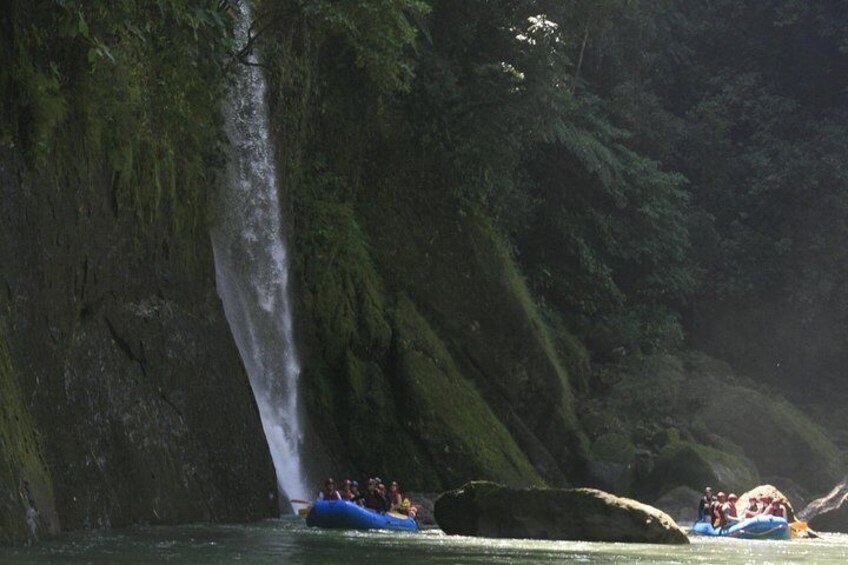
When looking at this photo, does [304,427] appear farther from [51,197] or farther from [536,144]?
[536,144]

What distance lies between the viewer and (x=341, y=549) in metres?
14.6

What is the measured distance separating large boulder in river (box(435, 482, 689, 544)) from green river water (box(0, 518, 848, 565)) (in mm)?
438

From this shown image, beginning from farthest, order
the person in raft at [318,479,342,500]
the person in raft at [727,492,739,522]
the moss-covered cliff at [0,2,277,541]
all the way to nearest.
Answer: the person in raft at [727,492,739,522] < the person in raft at [318,479,342,500] < the moss-covered cliff at [0,2,277,541]

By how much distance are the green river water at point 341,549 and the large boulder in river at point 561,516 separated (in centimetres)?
44

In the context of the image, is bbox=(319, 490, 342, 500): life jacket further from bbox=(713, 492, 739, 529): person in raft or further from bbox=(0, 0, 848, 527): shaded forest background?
bbox=(713, 492, 739, 529): person in raft

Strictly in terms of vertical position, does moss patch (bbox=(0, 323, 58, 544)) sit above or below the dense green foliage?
below

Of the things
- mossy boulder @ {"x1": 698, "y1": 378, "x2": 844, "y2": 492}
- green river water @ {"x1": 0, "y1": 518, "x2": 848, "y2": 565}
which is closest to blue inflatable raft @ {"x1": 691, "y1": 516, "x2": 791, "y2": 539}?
green river water @ {"x1": 0, "y1": 518, "x2": 848, "y2": 565}

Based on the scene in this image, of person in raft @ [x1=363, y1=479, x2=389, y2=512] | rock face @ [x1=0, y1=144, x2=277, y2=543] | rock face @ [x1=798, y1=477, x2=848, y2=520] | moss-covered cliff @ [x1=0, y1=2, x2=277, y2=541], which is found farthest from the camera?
rock face @ [x1=798, y1=477, x2=848, y2=520]

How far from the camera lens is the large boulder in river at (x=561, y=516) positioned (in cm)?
1723

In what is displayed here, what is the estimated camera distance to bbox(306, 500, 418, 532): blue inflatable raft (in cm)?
1925

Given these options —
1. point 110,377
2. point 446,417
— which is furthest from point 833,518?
point 110,377

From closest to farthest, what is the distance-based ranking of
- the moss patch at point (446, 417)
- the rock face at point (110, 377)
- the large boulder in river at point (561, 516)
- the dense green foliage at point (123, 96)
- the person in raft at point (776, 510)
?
the rock face at point (110, 377) → the dense green foliage at point (123, 96) → the large boulder in river at point (561, 516) → the person in raft at point (776, 510) → the moss patch at point (446, 417)

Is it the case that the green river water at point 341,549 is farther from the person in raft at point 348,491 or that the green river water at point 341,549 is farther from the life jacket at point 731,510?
the life jacket at point 731,510

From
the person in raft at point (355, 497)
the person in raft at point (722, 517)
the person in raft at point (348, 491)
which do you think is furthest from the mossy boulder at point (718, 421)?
the person in raft at point (348, 491)
